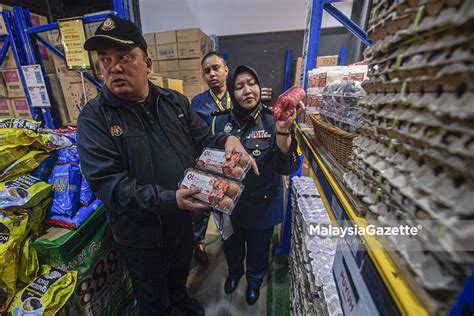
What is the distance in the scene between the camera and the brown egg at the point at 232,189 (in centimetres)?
98

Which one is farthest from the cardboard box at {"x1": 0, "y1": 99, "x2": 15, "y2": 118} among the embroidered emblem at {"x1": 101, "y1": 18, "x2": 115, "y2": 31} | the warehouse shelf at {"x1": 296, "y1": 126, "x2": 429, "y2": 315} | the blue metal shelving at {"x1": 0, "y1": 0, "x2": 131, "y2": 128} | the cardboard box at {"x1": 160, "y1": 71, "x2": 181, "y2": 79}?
the warehouse shelf at {"x1": 296, "y1": 126, "x2": 429, "y2": 315}

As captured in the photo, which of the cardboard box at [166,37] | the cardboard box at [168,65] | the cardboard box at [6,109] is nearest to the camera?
the cardboard box at [6,109]

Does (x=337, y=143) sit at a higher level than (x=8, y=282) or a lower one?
higher

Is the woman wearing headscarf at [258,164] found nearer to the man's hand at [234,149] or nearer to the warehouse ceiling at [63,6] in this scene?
the man's hand at [234,149]

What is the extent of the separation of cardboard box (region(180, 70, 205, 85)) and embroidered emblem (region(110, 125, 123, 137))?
8.90ft

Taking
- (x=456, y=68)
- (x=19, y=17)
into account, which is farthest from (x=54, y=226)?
(x=19, y=17)

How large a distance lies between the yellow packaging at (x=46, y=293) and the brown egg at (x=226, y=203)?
102 centimetres

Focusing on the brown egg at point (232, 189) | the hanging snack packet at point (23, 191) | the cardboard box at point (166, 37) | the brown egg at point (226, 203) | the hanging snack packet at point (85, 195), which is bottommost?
the hanging snack packet at point (85, 195)

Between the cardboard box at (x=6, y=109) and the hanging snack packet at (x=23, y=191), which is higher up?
the cardboard box at (x=6, y=109)

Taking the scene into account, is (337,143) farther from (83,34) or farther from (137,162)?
(83,34)

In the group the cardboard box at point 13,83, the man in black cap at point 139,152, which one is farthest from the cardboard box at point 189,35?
the man in black cap at point 139,152

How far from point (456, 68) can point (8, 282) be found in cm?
187

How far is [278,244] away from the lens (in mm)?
2217

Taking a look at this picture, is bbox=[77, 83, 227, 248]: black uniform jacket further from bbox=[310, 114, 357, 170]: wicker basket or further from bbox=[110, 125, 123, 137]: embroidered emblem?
bbox=[310, 114, 357, 170]: wicker basket
